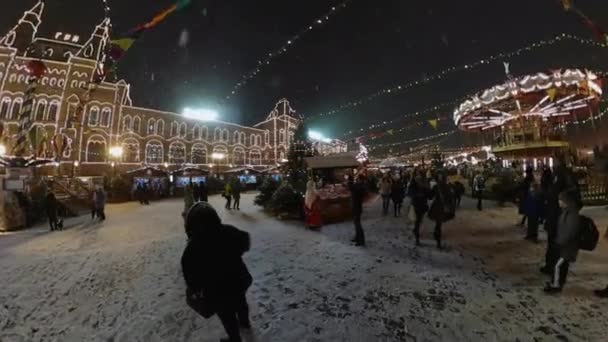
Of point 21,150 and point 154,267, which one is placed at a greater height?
point 21,150

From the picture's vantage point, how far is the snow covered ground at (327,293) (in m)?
3.36

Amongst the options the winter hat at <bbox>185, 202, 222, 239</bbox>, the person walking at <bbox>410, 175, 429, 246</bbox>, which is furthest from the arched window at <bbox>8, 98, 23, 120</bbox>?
the person walking at <bbox>410, 175, 429, 246</bbox>

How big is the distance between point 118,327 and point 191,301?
1.63 meters

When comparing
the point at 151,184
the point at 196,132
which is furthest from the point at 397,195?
the point at 196,132

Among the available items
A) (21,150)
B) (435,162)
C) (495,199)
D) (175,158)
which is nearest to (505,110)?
(435,162)

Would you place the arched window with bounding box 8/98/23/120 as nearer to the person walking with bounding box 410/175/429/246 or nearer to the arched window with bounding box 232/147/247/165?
the arched window with bounding box 232/147/247/165

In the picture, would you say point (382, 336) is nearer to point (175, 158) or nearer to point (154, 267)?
point (154, 267)

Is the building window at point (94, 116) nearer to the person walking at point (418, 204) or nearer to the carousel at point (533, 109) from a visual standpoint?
the person walking at point (418, 204)

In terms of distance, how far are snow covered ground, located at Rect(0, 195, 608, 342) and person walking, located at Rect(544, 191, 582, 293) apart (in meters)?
0.25

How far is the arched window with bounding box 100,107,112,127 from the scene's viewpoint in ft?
98.9

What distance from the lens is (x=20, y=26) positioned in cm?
2331

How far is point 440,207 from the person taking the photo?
21.8ft

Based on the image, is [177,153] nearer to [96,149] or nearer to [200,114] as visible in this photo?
[200,114]

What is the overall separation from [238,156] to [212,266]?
142ft
